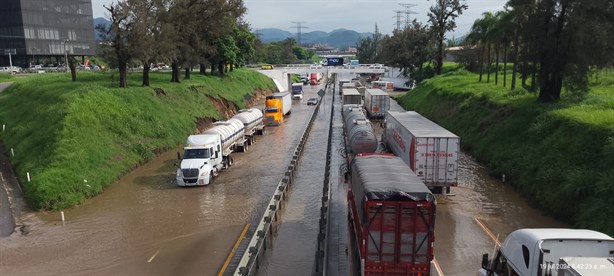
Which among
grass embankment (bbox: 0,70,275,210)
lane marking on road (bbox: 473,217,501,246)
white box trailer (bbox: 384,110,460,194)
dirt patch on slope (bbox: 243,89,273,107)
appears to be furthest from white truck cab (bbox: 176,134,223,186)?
dirt patch on slope (bbox: 243,89,273,107)

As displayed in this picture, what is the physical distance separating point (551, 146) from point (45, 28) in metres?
119

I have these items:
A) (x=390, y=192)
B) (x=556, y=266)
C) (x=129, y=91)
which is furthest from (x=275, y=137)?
(x=556, y=266)

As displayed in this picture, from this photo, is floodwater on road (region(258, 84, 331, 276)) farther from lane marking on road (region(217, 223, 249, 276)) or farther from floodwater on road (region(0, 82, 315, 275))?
floodwater on road (region(0, 82, 315, 275))

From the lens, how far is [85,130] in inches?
1307

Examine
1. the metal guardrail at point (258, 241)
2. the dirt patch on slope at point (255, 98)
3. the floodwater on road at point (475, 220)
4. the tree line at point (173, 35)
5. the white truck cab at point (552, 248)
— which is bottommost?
the floodwater on road at point (475, 220)

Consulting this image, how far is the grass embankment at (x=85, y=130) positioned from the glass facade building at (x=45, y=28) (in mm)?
A: 61473

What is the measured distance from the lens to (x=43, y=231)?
2188cm

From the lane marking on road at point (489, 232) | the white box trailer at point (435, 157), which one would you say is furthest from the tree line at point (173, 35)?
the lane marking on road at point (489, 232)

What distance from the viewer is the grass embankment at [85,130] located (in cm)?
2711

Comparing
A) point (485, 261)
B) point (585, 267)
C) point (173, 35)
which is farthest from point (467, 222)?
point (173, 35)

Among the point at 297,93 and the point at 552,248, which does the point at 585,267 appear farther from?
the point at 297,93

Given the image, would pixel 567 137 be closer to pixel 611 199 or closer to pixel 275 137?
pixel 611 199

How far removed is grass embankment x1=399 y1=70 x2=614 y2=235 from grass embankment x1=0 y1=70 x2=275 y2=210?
26.8 metres

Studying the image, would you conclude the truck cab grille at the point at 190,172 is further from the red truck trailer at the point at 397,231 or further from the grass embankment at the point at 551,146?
the grass embankment at the point at 551,146
